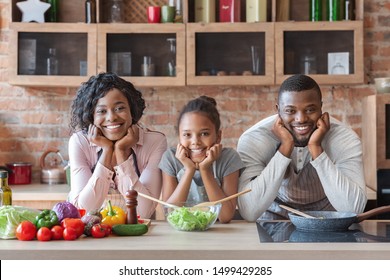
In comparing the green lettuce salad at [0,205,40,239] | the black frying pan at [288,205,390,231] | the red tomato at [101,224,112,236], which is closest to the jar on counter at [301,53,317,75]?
the black frying pan at [288,205,390,231]

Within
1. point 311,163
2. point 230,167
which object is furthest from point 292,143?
point 230,167

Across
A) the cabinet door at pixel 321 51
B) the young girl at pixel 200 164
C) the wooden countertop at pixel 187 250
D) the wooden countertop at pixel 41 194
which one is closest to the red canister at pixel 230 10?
the cabinet door at pixel 321 51

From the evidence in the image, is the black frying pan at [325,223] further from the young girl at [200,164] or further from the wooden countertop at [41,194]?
the wooden countertop at [41,194]

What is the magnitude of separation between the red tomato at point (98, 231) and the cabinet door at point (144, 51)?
206 cm

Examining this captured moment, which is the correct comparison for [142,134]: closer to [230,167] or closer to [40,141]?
[230,167]

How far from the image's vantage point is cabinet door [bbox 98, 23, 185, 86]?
13.4 feet

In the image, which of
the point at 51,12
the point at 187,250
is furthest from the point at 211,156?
the point at 51,12

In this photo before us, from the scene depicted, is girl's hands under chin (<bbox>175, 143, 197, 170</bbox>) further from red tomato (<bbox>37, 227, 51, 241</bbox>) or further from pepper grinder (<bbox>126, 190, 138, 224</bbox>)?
red tomato (<bbox>37, 227, 51, 241</bbox>)

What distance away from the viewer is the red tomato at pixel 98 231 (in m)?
2.10

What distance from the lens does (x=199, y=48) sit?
4.10m

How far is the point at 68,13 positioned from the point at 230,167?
2309 mm

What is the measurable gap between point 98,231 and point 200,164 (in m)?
0.55

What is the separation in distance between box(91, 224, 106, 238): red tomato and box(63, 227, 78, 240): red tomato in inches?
2.7

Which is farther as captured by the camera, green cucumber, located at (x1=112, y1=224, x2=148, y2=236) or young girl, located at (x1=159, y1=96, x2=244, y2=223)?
young girl, located at (x1=159, y1=96, x2=244, y2=223)
